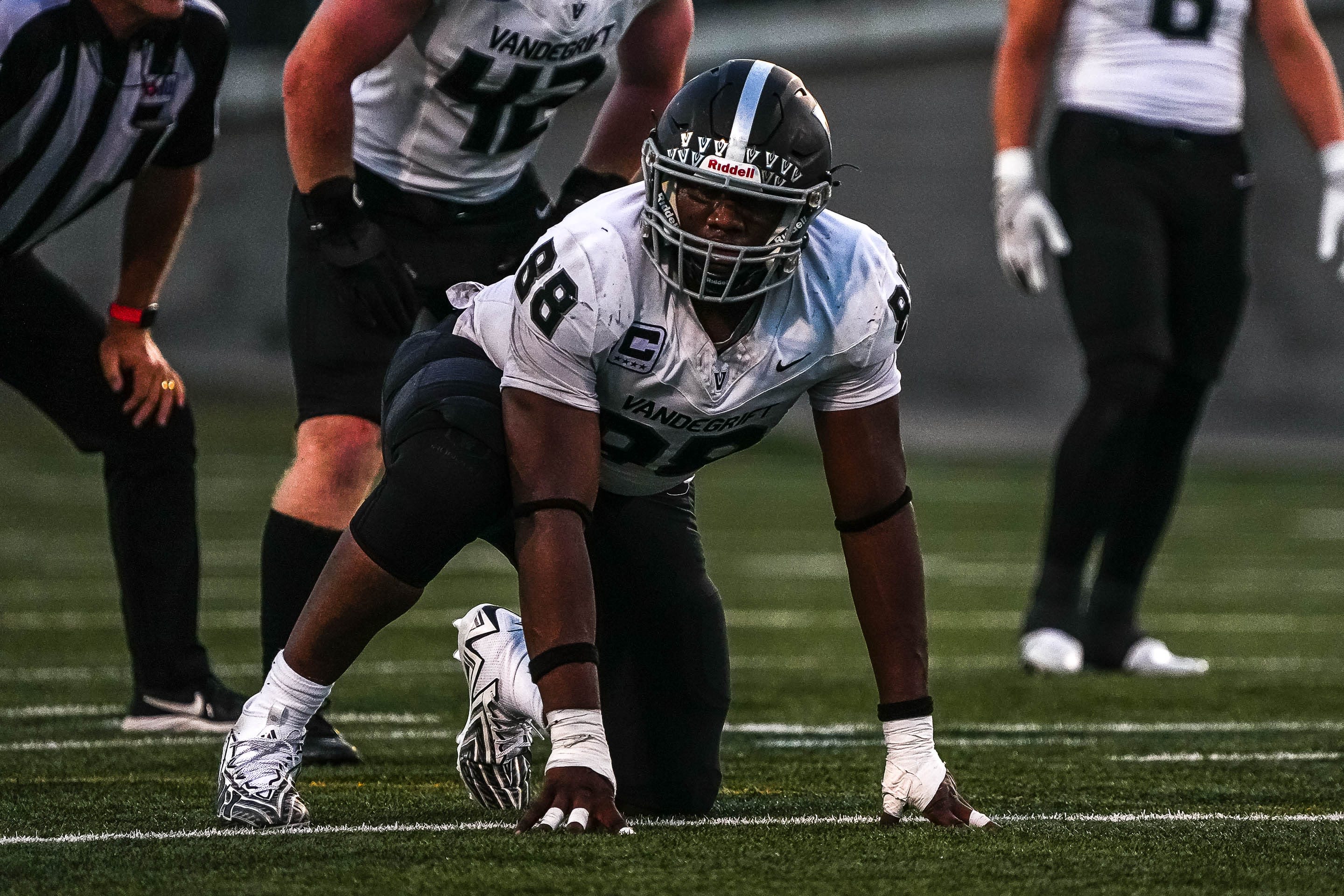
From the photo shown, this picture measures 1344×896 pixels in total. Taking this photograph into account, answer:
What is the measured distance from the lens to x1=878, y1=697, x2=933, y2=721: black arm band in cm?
297

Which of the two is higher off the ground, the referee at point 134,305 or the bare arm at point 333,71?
the bare arm at point 333,71

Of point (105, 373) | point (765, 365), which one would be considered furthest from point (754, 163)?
point (105, 373)

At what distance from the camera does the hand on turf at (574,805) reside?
272 cm

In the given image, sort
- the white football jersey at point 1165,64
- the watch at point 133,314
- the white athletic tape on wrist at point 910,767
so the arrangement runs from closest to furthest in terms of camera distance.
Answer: the white athletic tape on wrist at point 910,767 → the watch at point 133,314 → the white football jersey at point 1165,64

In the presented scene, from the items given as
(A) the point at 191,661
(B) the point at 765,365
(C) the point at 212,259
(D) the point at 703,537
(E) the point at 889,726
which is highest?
(B) the point at 765,365

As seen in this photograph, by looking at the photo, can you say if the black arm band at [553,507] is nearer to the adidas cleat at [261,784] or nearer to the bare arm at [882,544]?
the bare arm at [882,544]

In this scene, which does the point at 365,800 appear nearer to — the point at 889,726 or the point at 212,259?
the point at 889,726

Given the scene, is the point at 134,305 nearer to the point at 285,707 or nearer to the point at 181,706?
the point at 181,706

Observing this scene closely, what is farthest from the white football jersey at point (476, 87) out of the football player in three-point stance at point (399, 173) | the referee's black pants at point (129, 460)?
the referee's black pants at point (129, 460)

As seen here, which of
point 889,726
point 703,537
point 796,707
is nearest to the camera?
point 889,726

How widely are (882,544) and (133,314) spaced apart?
181 centimetres

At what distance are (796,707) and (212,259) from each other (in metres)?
14.6

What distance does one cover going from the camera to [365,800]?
10.5 ft

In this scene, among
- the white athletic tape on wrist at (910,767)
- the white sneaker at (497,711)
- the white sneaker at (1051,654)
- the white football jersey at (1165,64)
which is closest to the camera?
the white athletic tape on wrist at (910,767)
